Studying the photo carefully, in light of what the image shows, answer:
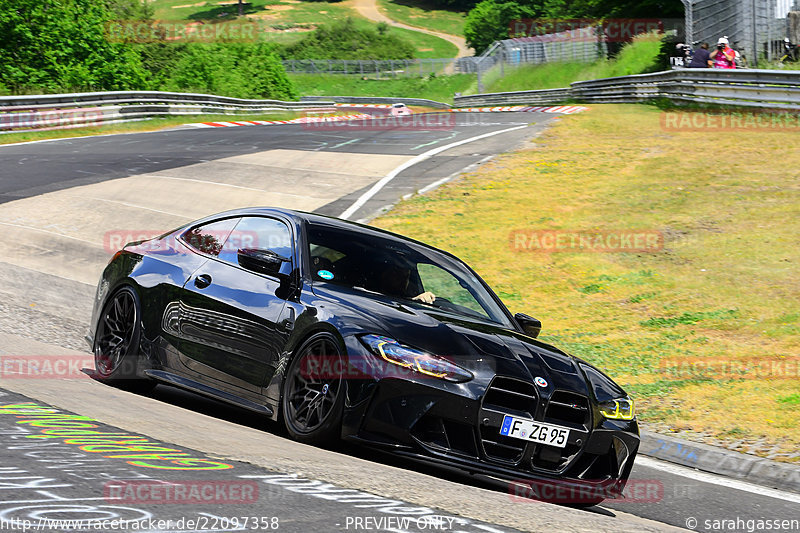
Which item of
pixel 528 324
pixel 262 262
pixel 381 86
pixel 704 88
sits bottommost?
pixel 528 324

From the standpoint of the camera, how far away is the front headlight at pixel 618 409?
5957mm

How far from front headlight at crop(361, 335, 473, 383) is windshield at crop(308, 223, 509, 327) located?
2.76 ft

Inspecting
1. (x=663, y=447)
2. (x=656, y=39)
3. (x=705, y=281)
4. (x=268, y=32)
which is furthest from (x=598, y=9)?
(x=268, y=32)

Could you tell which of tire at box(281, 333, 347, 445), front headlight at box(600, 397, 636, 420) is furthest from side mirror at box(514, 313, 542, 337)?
tire at box(281, 333, 347, 445)

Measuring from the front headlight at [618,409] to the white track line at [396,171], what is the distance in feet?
32.2

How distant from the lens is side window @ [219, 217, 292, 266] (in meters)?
6.75

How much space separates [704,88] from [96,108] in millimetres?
18815

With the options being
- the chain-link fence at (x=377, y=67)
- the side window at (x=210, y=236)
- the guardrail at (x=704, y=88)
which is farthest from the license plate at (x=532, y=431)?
the chain-link fence at (x=377, y=67)

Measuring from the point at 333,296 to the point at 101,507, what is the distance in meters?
2.64

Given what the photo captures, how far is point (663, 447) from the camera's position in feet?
24.6

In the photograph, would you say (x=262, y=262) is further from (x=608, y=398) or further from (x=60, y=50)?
(x=60, y=50)

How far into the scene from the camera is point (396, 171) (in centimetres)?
2112

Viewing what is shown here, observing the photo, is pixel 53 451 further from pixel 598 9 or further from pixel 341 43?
pixel 341 43

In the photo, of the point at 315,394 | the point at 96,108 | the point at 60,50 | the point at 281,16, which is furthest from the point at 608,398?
the point at 281,16
